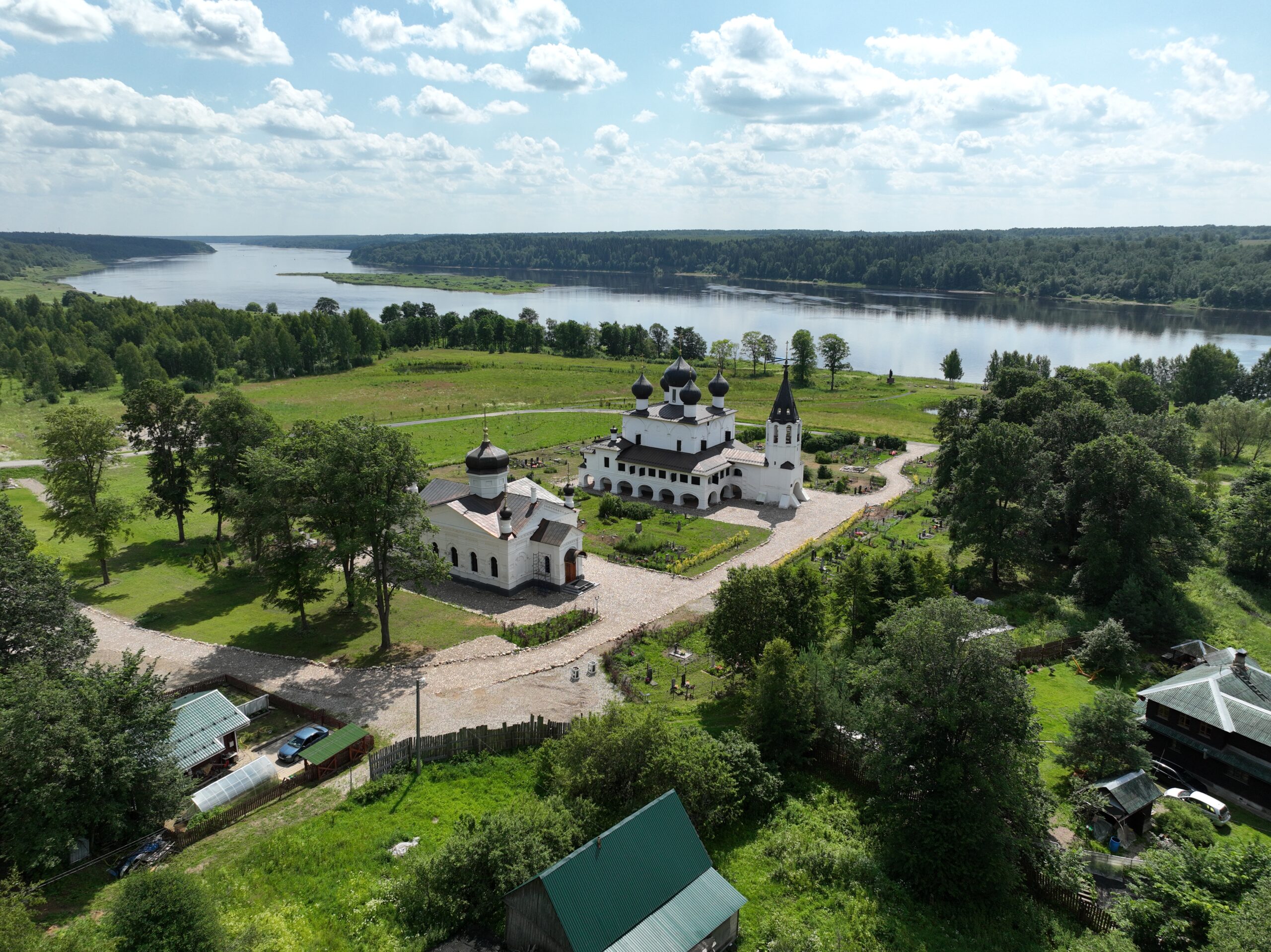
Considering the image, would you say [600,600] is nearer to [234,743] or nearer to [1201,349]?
[234,743]

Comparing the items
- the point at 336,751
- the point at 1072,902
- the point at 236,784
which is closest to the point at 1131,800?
the point at 1072,902

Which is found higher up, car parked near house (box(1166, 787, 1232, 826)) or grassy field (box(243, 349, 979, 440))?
grassy field (box(243, 349, 979, 440))

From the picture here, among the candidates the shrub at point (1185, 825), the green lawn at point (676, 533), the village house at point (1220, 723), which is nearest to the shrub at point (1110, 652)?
the village house at point (1220, 723)

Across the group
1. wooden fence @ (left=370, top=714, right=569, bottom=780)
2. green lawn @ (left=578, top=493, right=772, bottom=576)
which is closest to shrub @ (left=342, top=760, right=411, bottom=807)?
wooden fence @ (left=370, top=714, right=569, bottom=780)

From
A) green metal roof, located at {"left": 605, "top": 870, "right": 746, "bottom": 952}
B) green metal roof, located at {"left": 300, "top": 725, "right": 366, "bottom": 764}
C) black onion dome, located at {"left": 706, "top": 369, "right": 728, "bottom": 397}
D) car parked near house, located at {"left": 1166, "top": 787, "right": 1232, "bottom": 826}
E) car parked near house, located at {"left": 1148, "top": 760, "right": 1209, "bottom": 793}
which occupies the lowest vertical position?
car parked near house, located at {"left": 1148, "top": 760, "right": 1209, "bottom": 793}

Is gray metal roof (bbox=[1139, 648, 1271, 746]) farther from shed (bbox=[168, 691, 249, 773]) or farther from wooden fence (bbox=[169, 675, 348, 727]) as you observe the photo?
shed (bbox=[168, 691, 249, 773])

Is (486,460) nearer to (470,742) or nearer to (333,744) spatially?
(470,742)
